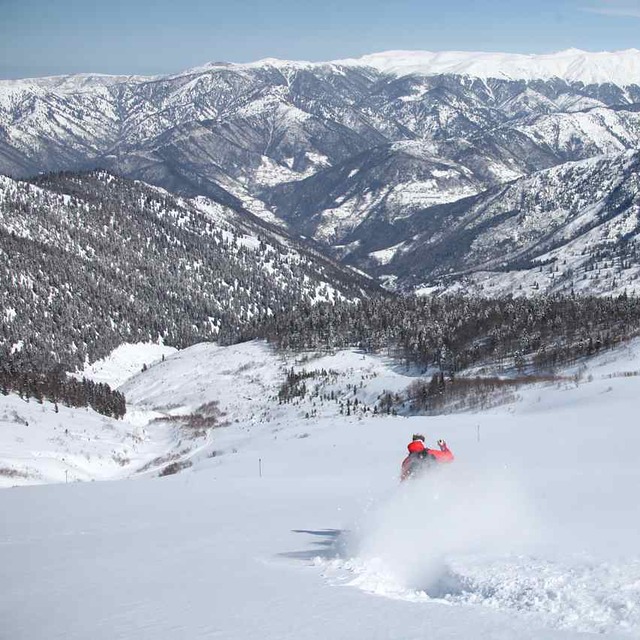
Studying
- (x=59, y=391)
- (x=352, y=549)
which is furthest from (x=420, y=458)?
(x=59, y=391)

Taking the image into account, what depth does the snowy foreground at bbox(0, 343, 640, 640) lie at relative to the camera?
456 inches

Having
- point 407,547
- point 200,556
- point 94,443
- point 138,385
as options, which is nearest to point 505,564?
point 407,547

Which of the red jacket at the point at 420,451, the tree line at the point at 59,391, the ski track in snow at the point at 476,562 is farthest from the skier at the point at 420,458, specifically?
the tree line at the point at 59,391

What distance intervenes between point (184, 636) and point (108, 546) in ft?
31.0

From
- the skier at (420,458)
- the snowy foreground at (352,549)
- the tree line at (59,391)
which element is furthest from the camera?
the tree line at (59,391)

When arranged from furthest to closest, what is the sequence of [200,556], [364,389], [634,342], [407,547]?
[364,389] → [634,342] → [200,556] → [407,547]

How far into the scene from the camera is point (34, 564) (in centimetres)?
1806

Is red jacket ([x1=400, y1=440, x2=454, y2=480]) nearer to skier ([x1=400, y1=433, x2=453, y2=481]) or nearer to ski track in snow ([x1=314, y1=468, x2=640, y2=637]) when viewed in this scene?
skier ([x1=400, y1=433, x2=453, y2=481])

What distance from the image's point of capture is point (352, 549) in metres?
16.8

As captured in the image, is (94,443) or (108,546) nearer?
(108,546)

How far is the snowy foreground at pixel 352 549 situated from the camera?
1159cm

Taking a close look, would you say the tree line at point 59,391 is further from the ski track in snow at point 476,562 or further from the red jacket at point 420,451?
the ski track in snow at point 476,562

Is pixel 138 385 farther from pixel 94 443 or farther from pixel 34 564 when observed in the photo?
pixel 34 564

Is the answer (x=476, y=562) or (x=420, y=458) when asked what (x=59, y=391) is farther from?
(x=476, y=562)
